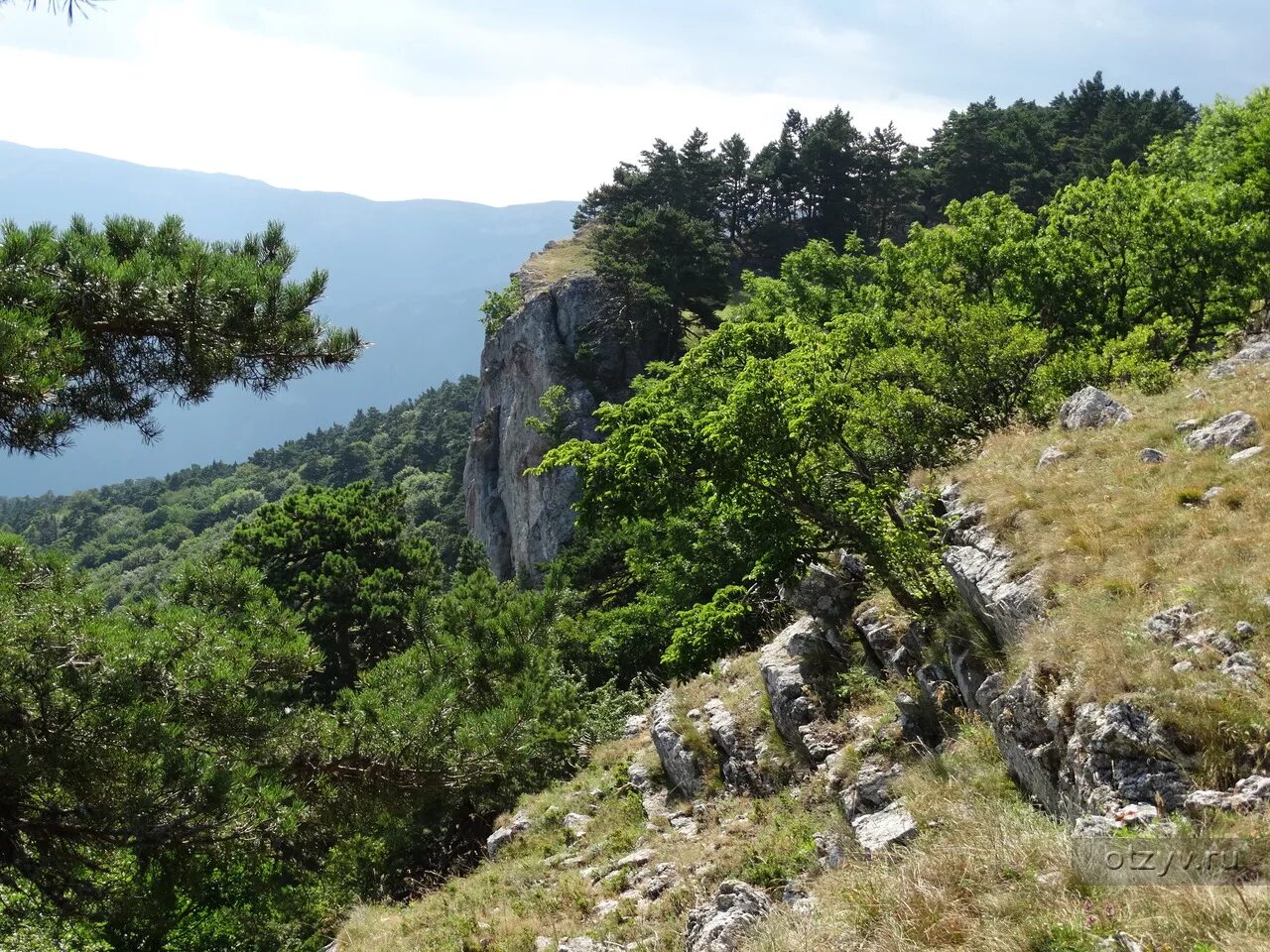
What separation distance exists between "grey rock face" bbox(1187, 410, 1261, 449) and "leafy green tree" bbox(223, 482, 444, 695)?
2231cm

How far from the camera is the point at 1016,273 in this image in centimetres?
2245

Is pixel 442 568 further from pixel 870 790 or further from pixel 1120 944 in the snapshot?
pixel 1120 944

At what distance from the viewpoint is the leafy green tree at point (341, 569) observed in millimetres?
27484

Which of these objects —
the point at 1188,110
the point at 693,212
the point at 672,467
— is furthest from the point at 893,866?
the point at 1188,110

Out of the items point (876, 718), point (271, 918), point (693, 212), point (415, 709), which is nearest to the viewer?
point (876, 718)

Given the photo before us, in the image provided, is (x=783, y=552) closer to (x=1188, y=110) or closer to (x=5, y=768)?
(x=5, y=768)

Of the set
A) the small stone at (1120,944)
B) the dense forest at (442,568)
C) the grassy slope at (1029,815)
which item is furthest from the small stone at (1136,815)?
the dense forest at (442,568)

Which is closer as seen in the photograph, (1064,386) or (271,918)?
(271,918)

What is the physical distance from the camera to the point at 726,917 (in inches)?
263

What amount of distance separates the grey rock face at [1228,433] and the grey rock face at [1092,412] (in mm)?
1433

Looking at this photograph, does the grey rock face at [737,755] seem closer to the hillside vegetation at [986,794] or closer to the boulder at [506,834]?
the hillside vegetation at [986,794]

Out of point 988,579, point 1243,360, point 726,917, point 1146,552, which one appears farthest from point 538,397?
point 726,917

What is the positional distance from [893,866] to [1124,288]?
20586mm

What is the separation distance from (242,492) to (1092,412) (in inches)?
5521
